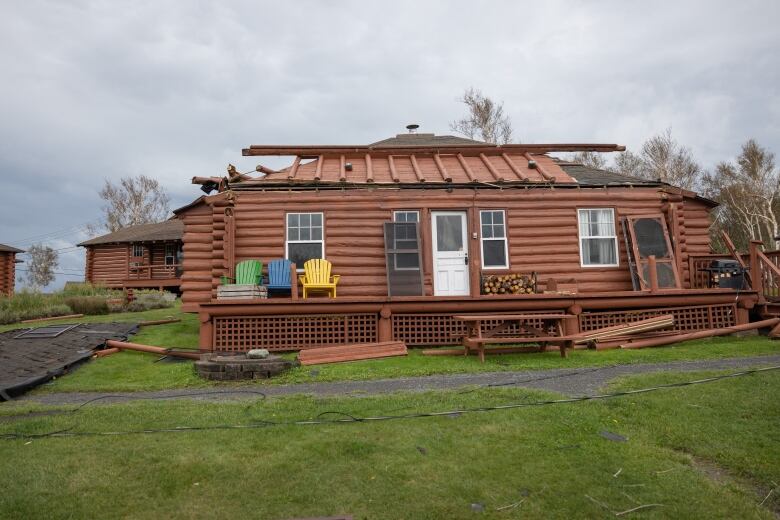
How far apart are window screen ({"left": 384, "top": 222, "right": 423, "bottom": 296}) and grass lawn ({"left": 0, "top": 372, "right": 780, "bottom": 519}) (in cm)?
584

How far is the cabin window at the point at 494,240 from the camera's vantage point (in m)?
12.1

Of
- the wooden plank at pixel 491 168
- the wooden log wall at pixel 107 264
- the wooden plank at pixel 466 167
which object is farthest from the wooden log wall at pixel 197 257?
the wooden log wall at pixel 107 264

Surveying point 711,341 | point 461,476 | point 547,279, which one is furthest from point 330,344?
point 711,341

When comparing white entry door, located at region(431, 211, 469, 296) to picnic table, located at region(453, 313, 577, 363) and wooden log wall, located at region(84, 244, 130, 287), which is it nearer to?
picnic table, located at region(453, 313, 577, 363)

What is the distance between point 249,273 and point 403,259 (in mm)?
3511

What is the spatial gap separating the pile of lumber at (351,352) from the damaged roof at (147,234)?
23879 mm

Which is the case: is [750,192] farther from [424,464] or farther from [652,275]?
[424,464]

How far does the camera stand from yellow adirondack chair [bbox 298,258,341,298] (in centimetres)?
1127

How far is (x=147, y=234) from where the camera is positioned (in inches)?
1291

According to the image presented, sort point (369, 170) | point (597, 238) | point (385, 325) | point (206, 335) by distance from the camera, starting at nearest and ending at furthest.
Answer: point (206, 335) → point (385, 325) → point (597, 238) → point (369, 170)

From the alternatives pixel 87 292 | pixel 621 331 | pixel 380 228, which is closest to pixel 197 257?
pixel 380 228

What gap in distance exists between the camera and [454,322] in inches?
432

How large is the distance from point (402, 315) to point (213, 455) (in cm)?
662

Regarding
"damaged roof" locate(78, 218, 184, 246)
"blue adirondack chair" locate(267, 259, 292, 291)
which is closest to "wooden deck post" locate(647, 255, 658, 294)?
"blue adirondack chair" locate(267, 259, 292, 291)
